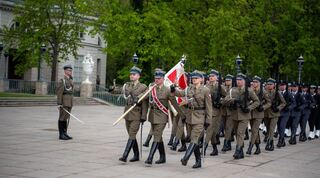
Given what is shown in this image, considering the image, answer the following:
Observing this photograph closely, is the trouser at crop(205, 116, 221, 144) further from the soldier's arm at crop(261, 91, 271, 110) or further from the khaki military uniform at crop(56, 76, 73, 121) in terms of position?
the khaki military uniform at crop(56, 76, 73, 121)

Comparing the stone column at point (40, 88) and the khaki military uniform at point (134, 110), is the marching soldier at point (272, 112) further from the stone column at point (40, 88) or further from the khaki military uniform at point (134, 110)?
the stone column at point (40, 88)

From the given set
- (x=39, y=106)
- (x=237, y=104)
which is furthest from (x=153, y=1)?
(x=237, y=104)

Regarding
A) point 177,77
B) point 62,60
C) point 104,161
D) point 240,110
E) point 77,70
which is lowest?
point 104,161

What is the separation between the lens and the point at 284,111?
58.3ft

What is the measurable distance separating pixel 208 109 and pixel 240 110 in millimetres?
2441

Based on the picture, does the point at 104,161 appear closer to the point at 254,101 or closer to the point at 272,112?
the point at 254,101

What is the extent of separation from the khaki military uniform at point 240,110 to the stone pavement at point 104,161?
0.74 metres

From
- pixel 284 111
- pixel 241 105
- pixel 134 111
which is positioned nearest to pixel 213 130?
pixel 241 105

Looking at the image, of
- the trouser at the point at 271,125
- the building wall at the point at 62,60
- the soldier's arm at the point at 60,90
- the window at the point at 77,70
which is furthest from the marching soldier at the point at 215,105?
the window at the point at 77,70

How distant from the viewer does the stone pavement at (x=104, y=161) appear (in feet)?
35.9

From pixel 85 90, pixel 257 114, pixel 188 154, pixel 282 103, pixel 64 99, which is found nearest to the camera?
pixel 188 154

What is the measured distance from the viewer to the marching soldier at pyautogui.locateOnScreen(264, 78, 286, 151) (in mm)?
16469

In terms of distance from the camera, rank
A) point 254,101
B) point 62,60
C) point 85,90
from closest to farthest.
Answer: point 254,101
point 85,90
point 62,60

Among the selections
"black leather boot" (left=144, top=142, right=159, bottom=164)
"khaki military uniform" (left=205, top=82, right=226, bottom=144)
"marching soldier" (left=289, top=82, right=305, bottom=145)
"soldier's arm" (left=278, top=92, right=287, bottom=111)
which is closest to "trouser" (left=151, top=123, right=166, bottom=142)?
"black leather boot" (left=144, top=142, right=159, bottom=164)
